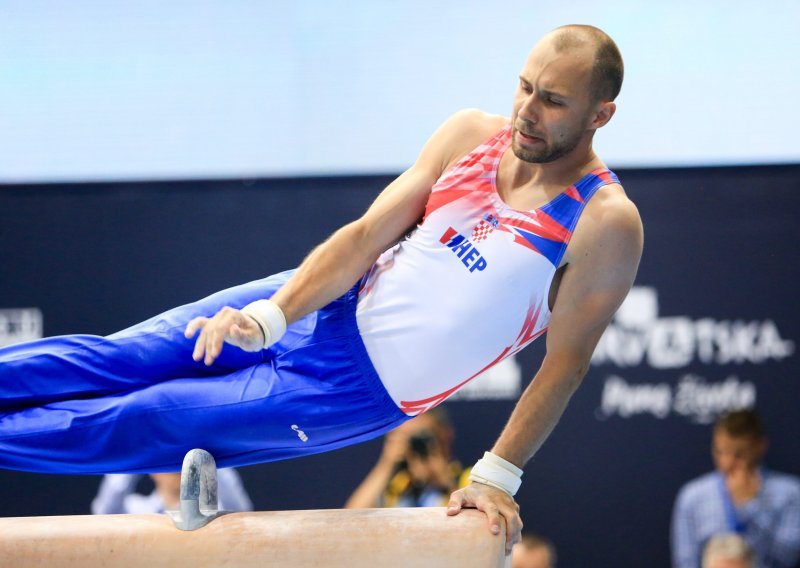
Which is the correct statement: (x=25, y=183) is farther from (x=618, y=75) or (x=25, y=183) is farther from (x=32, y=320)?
(x=618, y=75)

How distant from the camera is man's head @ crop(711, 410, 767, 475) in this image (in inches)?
207

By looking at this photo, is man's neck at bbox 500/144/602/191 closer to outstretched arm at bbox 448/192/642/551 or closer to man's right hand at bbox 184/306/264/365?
outstretched arm at bbox 448/192/642/551

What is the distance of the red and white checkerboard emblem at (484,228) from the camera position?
8.82 ft

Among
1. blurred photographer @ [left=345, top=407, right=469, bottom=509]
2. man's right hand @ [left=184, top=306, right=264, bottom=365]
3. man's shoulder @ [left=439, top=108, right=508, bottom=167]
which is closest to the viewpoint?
man's right hand @ [left=184, top=306, right=264, bottom=365]

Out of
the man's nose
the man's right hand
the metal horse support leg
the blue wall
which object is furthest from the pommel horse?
the blue wall

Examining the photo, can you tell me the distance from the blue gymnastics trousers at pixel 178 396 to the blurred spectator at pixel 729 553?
2.55 meters

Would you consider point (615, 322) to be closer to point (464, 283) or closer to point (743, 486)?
point (743, 486)

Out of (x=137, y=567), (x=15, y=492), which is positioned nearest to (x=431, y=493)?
(x=15, y=492)

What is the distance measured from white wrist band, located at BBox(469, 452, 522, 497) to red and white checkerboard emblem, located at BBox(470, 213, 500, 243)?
0.56 metres

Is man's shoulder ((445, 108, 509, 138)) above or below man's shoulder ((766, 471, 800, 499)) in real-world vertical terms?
above

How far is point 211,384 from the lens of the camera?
2.77m

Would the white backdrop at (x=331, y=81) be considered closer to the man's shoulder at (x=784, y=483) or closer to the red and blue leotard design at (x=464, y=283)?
the man's shoulder at (x=784, y=483)

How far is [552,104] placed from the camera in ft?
8.68

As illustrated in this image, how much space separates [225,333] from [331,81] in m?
3.27
